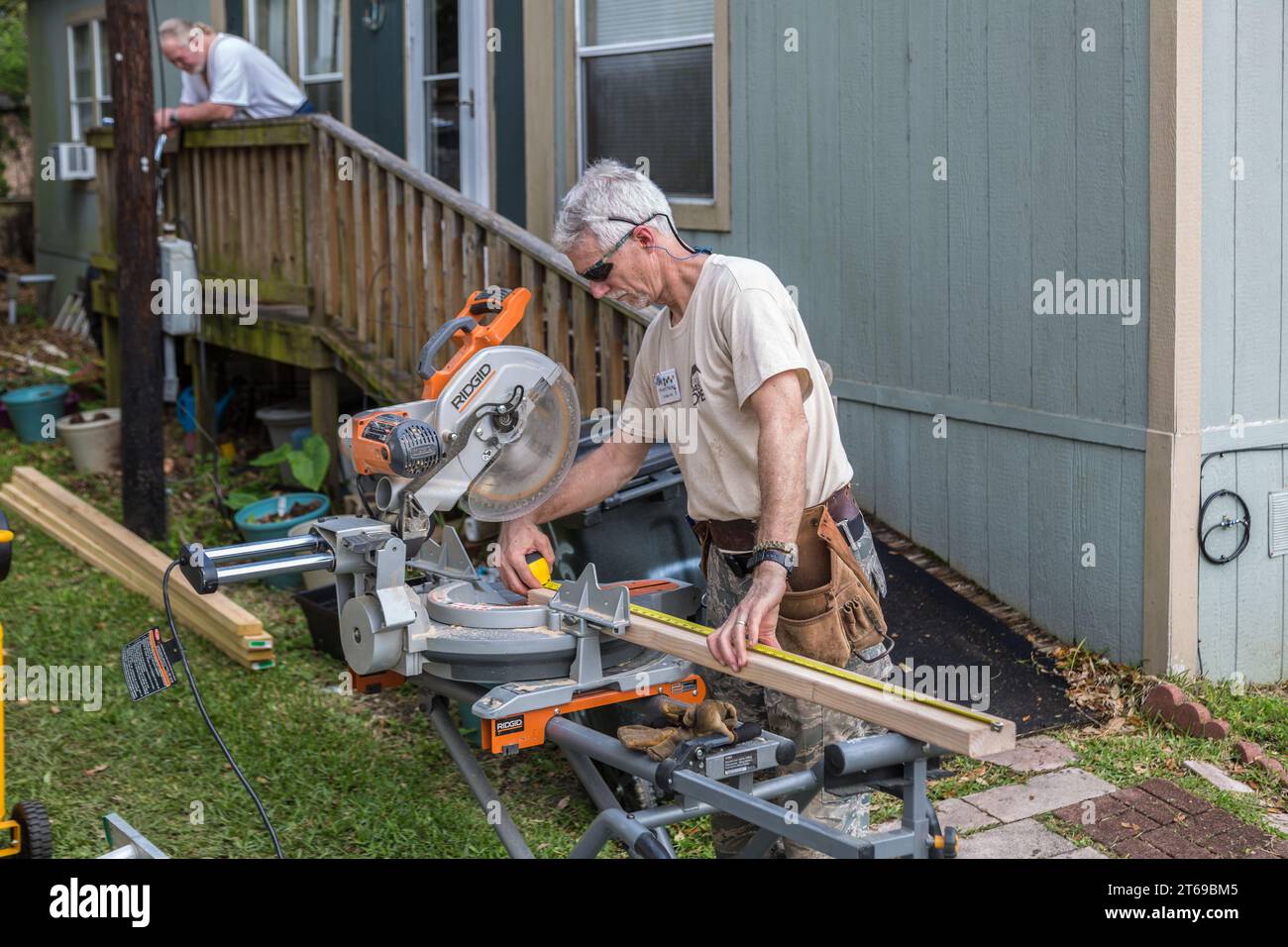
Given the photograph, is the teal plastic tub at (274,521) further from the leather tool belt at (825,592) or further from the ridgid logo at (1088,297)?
the leather tool belt at (825,592)

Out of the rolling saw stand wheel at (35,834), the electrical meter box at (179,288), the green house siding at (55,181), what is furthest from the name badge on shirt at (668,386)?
the green house siding at (55,181)

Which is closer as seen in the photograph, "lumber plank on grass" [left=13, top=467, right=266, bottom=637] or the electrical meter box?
"lumber plank on grass" [left=13, top=467, right=266, bottom=637]

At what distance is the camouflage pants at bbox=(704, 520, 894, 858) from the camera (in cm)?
357

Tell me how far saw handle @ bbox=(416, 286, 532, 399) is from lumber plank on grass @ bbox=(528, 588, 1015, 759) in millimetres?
736

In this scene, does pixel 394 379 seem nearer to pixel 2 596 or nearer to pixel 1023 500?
pixel 2 596

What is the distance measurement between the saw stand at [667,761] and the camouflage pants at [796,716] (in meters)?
0.35

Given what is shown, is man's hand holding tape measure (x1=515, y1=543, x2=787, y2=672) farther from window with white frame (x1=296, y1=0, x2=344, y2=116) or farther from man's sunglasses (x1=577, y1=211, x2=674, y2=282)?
window with white frame (x1=296, y1=0, x2=344, y2=116)

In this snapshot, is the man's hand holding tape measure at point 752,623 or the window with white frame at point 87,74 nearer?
the man's hand holding tape measure at point 752,623

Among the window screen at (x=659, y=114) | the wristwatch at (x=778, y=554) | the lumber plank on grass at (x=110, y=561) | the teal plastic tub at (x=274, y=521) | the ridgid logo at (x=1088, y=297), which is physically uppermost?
the window screen at (x=659, y=114)

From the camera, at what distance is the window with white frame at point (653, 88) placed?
753 cm

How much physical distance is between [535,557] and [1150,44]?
10.3 feet

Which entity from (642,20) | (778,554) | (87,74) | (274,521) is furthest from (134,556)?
(87,74)

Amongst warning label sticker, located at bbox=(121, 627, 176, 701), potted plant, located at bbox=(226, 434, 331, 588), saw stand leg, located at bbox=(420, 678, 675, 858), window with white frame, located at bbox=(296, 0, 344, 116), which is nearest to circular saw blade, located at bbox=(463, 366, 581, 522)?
saw stand leg, located at bbox=(420, 678, 675, 858)

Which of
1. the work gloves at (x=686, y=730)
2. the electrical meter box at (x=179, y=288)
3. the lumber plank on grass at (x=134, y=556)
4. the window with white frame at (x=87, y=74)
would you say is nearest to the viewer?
the work gloves at (x=686, y=730)
